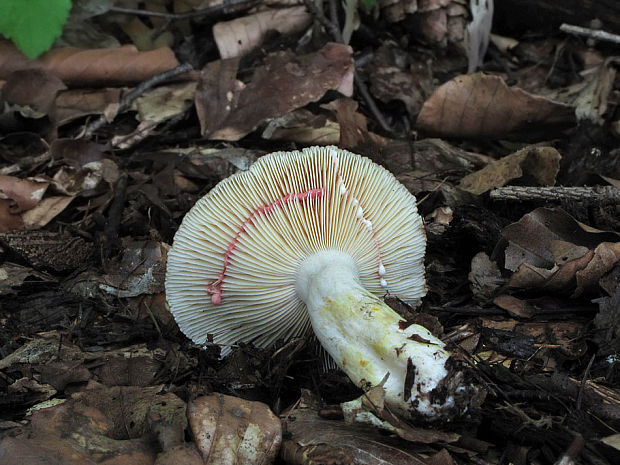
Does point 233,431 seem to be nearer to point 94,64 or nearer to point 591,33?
point 94,64

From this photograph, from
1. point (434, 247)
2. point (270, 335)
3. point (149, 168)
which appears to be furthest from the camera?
point (149, 168)

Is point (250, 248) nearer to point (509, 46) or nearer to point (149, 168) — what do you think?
point (149, 168)

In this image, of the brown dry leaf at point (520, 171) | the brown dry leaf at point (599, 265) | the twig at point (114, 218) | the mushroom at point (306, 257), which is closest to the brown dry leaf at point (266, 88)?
the twig at point (114, 218)

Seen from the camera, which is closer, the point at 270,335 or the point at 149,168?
the point at 270,335

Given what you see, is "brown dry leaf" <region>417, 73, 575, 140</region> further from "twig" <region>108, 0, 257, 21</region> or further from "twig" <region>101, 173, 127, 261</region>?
"twig" <region>101, 173, 127, 261</region>

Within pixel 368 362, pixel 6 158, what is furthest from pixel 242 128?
pixel 368 362

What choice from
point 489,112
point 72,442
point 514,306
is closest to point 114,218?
point 72,442

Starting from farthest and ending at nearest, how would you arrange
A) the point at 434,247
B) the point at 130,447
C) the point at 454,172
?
the point at 454,172 → the point at 434,247 → the point at 130,447
